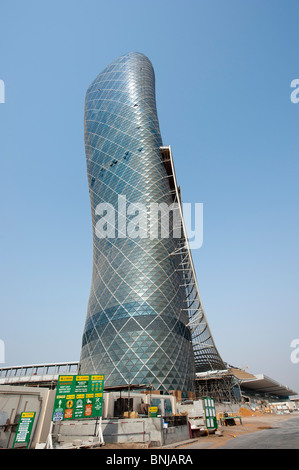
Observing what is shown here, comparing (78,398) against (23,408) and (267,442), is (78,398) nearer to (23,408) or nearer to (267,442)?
(23,408)

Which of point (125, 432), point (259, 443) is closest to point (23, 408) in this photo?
point (125, 432)

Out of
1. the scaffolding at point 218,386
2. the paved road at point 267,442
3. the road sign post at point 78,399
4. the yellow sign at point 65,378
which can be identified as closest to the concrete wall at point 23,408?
the road sign post at point 78,399

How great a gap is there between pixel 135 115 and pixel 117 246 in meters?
29.6

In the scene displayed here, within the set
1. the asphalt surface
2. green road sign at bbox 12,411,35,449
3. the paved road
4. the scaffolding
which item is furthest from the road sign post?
the scaffolding

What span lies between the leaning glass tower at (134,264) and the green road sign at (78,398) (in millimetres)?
20723

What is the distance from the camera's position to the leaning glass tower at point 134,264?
37.1 metres

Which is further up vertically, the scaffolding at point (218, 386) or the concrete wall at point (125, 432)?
the scaffolding at point (218, 386)

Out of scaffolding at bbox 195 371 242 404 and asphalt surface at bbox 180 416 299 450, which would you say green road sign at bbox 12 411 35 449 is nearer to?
asphalt surface at bbox 180 416 299 450

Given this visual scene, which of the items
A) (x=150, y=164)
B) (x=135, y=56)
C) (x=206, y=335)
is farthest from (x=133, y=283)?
(x=135, y=56)

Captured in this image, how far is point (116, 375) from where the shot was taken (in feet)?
117

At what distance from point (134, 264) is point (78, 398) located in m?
29.1

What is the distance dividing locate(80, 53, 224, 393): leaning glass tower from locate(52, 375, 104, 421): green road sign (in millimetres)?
20723

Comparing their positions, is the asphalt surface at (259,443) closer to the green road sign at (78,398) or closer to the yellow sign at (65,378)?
the green road sign at (78,398)

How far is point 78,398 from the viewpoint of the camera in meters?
15.2
